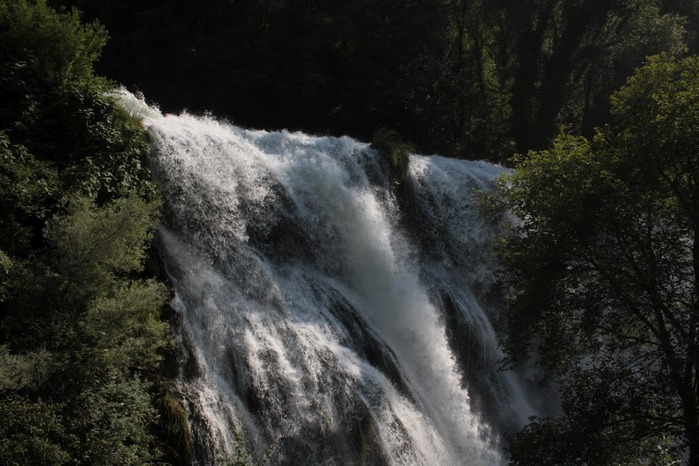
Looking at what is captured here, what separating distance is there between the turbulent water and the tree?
2465 millimetres

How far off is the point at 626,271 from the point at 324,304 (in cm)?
528

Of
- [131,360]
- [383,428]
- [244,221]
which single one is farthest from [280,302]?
[131,360]

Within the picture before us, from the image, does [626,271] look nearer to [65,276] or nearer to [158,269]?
[158,269]

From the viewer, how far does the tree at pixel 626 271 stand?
32.4 feet

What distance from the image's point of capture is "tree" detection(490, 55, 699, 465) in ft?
32.4

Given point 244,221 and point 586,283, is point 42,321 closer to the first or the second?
point 244,221

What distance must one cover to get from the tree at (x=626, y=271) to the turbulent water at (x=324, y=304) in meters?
2.46

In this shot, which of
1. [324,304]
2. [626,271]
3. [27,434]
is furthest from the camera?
[324,304]

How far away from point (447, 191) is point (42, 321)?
11891 millimetres

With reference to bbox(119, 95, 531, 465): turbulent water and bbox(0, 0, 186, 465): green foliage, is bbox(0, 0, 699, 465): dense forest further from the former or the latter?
bbox(119, 95, 531, 465): turbulent water

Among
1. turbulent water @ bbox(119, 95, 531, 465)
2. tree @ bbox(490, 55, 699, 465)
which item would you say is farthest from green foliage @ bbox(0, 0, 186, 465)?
tree @ bbox(490, 55, 699, 465)

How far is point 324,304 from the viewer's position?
12.7 metres

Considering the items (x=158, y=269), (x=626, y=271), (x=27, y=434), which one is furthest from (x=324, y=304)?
(x=27, y=434)

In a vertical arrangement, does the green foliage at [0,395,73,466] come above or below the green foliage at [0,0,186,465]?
below
